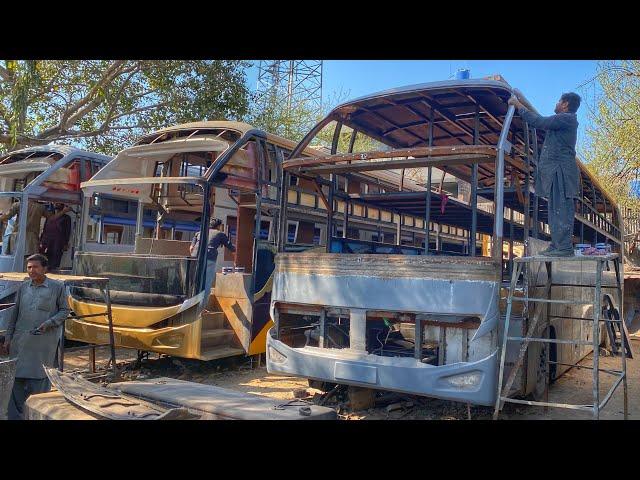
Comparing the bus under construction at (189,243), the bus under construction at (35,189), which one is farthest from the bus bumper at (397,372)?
the bus under construction at (35,189)

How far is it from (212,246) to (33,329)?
275cm

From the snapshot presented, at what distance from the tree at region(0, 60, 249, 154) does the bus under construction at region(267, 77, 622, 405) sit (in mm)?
7053

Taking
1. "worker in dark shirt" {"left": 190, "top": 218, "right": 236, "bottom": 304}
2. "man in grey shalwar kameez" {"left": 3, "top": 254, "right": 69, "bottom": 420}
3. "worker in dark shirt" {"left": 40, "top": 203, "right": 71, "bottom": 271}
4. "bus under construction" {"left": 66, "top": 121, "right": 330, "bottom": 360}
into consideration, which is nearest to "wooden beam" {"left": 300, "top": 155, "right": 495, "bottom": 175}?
"bus under construction" {"left": 66, "top": 121, "right": 330, "bottom": 360}

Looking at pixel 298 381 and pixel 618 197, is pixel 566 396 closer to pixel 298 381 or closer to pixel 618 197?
pixel 298 381

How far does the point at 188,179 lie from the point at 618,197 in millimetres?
13424

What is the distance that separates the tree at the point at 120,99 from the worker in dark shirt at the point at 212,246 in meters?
5.31

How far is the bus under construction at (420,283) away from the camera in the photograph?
4.61m

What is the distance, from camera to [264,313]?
751cm

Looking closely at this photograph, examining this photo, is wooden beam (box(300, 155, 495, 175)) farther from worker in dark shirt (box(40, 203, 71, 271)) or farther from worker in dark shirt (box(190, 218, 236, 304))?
worker in dark shirt (box(40, 203, 71, 271))

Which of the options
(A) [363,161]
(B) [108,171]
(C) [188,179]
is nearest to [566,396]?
(A) [363,161]

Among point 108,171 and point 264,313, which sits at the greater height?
point 108,171

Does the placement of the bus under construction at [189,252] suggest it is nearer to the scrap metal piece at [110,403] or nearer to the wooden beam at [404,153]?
the wooden beam at [404,153]

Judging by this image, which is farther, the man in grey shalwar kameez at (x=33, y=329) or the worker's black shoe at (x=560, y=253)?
the man in grey shalwar kameez at (x=33, y=329)

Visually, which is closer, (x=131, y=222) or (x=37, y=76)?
(x=37, y=76)
